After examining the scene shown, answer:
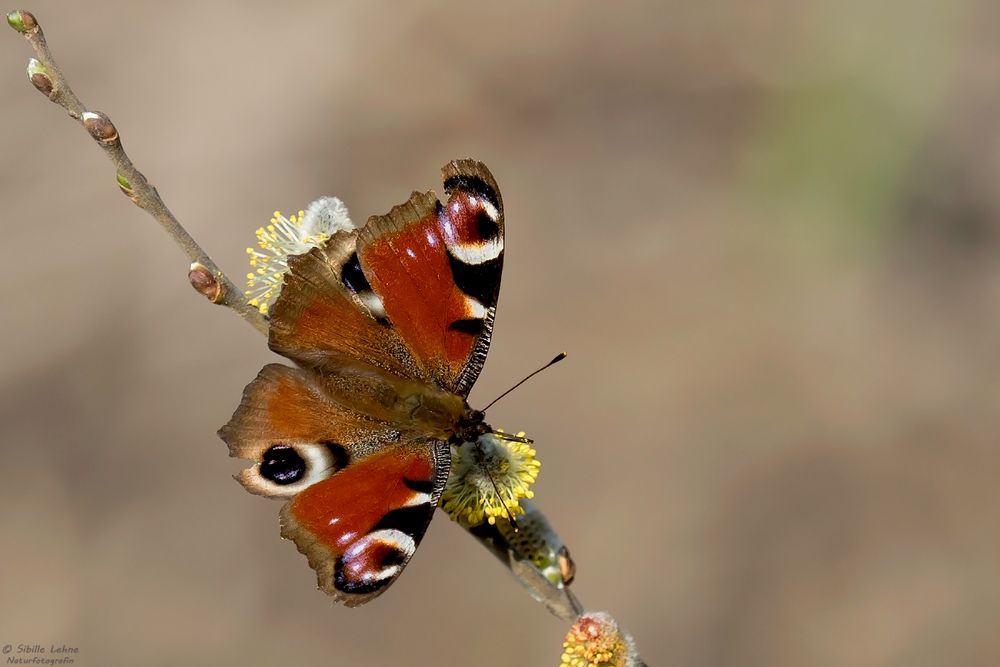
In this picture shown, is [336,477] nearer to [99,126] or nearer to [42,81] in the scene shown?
[99,126]

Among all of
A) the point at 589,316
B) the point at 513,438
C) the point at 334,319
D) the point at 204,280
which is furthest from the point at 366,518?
the point at 589,316

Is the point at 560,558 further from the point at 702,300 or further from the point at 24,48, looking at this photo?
the point at 24,48

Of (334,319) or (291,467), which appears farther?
(334,319)

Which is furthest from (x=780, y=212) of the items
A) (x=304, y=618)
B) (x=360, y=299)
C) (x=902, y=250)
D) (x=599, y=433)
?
(x=360, y=299)

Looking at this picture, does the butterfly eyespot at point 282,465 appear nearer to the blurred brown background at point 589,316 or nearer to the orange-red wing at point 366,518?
the orange-red wing at point 366,518

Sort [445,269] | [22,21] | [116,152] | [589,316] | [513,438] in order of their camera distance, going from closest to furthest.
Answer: [22,21] → [116,152] → [513,438] → [445,269] → [589,316]

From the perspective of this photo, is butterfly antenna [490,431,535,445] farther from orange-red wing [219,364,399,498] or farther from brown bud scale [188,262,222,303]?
brown bud scale [188,262,222,303]

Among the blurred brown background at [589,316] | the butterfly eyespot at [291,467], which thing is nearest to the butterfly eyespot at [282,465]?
the butterfly eyespot at [291,467]
